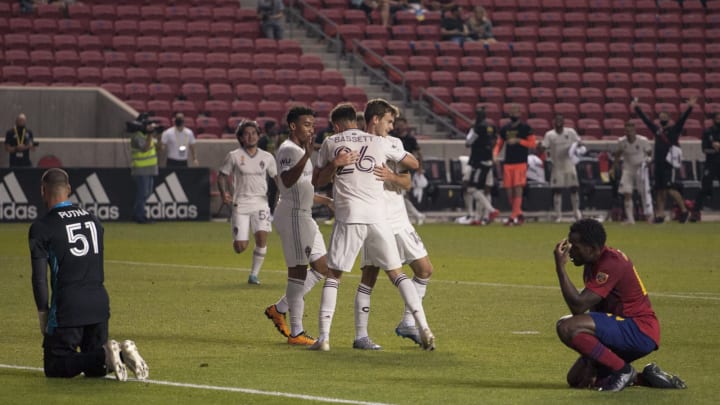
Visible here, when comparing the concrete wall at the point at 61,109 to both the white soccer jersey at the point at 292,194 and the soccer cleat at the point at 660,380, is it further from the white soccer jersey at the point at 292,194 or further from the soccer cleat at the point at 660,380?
the soccer cleat at the point at 660,380

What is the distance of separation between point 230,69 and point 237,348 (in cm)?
2382

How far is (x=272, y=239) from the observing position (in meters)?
25.5

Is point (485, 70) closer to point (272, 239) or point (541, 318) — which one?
point (272, 239)

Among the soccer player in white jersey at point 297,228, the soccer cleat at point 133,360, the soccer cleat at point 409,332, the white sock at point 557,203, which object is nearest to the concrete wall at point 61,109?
the white sock at point 557,203

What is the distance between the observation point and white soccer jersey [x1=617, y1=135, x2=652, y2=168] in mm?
29672

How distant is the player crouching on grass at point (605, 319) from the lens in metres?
8.90

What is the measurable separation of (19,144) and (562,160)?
37.2 feet

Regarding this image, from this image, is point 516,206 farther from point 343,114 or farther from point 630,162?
point 343,114

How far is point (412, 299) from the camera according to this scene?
10.9 metres

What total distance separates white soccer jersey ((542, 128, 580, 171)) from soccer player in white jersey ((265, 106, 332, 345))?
18030mm

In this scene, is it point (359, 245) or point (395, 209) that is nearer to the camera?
point (359, 245)

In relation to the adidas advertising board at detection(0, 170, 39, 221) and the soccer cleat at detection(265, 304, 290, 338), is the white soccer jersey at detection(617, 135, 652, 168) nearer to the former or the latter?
the adidas advertising board at detection(0, 170, 39, 221)

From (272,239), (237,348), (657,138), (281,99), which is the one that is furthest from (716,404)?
(281,99)

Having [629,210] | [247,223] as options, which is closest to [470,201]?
[629,210]
